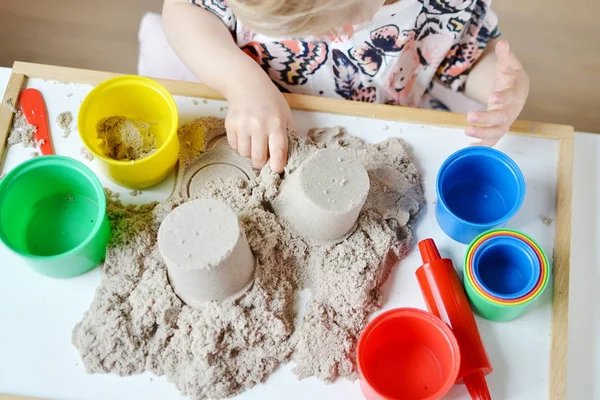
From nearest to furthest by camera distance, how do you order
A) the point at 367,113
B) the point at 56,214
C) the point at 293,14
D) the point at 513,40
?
the point at 293,14
the point at 56,214
the point at 367,113
the point at 513,40

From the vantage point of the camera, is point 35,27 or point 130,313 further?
point 35,27

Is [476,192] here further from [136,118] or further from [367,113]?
[136,118]

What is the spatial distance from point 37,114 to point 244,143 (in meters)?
0.25

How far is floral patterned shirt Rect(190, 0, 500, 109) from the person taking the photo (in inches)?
31.4

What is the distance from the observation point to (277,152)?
0.69m

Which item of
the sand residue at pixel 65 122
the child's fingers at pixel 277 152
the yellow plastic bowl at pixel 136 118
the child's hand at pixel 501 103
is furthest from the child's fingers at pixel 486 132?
the sand residue at pixel 65 122

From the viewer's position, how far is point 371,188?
69cm

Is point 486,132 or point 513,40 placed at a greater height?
point 486,132

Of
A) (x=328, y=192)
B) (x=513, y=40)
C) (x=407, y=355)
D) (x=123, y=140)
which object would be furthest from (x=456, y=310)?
(x=513, y=40)

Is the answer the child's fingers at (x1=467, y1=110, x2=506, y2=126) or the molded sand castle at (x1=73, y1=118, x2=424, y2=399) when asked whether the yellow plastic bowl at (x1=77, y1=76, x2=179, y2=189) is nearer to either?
the molded sand castle at (x1=73, y1=118, x2=424, y2=399)

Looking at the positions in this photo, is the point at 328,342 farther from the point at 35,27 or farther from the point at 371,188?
the point at 35,27

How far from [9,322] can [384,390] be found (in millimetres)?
384

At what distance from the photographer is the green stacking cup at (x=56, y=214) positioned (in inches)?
24.1

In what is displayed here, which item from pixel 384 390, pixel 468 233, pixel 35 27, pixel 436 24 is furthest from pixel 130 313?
pixel 35 27
